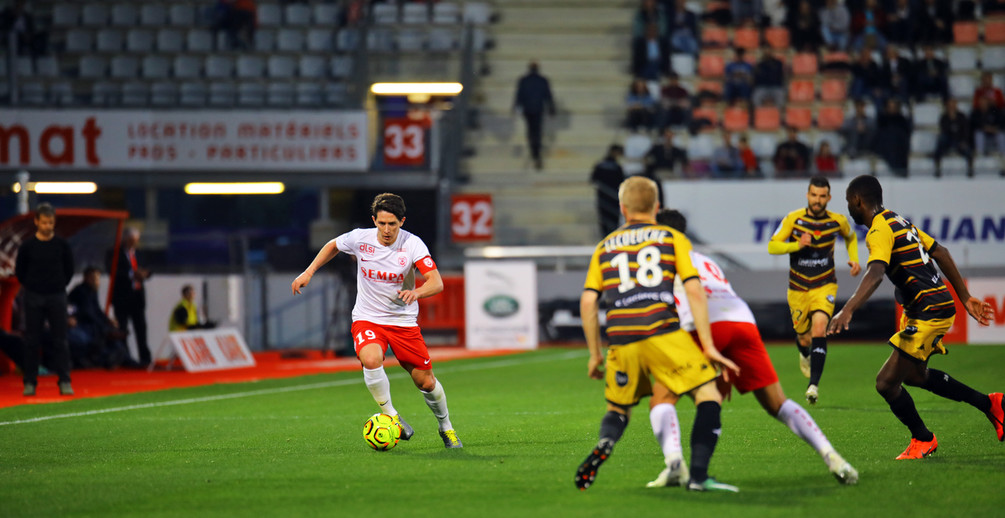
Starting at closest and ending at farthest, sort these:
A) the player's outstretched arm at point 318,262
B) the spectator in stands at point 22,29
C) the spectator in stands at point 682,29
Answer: the player's outstretched arm at point 318,262, the spectator in stands at point 22,29, the spectator in stands at point 682,29

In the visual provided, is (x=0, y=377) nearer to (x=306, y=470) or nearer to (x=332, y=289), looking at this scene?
(x=332, y=289)

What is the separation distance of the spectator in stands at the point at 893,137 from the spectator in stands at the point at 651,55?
17.2 ft

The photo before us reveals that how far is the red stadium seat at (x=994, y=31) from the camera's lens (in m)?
27.9

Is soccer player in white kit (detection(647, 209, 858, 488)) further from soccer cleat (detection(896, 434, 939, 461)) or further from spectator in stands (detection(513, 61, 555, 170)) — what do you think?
spectator in stands (detection(513, 61, 555, 170))

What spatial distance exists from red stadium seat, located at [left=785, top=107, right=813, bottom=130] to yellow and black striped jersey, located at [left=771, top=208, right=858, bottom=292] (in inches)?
581

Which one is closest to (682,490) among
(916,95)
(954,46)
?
(916,95)

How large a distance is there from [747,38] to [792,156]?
5452 mm

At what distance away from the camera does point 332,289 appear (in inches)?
930

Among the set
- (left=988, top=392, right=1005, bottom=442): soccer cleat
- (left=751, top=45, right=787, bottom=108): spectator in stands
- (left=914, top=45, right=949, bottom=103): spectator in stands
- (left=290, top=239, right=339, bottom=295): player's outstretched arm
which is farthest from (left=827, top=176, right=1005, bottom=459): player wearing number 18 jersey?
(left=914, top=45, right=949, bottom=103): spectator in stands

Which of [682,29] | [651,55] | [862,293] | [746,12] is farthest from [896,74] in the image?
[862,293]

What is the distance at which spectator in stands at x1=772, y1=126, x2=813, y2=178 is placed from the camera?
24.1 meters


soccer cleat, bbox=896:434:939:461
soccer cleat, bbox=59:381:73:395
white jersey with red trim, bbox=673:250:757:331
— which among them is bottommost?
soccer cleat, bbox=59:381:73:395

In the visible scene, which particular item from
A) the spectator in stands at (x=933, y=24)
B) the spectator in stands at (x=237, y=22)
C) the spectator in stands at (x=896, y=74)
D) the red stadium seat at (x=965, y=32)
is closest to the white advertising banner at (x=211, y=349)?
the spectator in stands at (x=237, y=22)

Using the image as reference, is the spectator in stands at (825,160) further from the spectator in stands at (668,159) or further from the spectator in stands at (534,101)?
the spectator in stands at (534,101)
